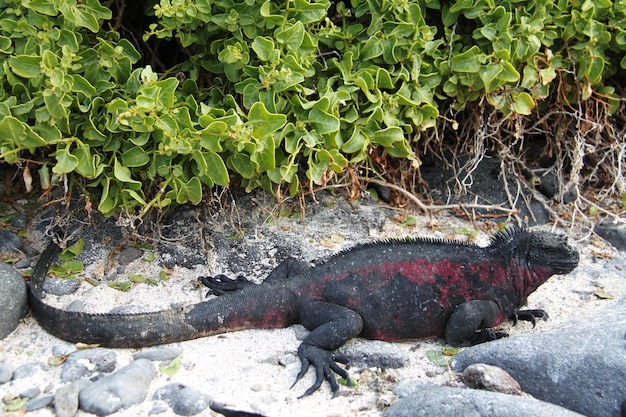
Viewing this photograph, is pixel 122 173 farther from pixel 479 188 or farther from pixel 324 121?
pixel 479 188

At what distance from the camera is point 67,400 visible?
241cm

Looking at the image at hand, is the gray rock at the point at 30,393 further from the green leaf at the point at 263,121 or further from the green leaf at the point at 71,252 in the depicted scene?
the green leaf at the point at 263,121

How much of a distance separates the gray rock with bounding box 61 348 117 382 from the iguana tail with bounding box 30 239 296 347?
0.09 m

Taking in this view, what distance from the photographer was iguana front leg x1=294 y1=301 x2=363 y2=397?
2762 millimetres

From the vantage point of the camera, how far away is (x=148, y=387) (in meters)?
2.58

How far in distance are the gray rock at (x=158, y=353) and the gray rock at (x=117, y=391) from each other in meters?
0.15

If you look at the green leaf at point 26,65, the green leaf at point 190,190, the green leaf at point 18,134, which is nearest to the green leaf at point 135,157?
the green leaf at point 190,190

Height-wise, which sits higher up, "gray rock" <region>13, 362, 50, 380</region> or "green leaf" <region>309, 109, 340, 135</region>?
"green leaf" <region>309, 109, 340, 135</region>

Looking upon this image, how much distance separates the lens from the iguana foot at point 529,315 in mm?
3268

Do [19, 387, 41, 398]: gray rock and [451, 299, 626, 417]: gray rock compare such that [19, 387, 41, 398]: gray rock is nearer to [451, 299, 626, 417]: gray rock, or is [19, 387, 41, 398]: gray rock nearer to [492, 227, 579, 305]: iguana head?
[451, 299, 626, 417]: gray rock

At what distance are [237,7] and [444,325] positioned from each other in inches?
72.2

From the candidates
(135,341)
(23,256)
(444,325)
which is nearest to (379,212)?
(444,325)

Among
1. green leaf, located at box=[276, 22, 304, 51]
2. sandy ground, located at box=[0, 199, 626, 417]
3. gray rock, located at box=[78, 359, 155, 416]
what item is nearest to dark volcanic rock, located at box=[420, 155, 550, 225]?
sandy ground, located at box=[0, 199, 626, 417]

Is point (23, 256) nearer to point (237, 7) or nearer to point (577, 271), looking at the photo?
point (237, 7)
